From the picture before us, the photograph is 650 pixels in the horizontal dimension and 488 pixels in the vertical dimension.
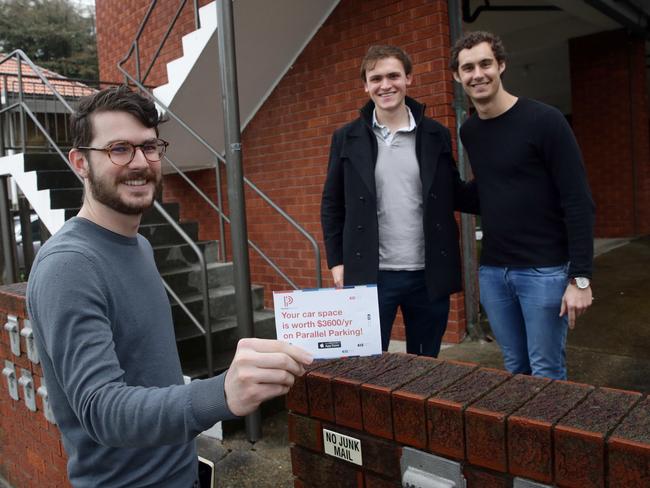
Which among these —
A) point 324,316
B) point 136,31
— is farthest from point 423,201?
point 136,31

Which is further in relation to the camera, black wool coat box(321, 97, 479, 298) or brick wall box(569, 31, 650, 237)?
brick wall box(569, 31, 650, 237)

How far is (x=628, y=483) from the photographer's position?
3.26 ft

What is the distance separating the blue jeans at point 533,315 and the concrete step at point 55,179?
387 cm

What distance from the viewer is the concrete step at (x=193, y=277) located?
4520mm

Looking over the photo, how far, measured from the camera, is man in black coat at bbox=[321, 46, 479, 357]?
2328 mm

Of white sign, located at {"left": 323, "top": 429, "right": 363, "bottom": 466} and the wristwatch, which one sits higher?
the wristwatch

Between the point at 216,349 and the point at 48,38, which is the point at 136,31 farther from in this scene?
the point at 48,38

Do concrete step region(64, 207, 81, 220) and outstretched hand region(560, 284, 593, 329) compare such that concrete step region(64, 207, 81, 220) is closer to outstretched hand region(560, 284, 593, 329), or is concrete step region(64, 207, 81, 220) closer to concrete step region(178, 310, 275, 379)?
concrete step region(178, 310, 275, 379)

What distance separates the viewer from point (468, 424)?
1.17 m

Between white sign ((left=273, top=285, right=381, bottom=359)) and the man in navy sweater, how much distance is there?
109 cm

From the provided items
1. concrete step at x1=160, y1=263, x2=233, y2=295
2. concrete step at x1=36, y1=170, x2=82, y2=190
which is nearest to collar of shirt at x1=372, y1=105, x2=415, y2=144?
concrete step at x1=160, y1=263, x2=233, y2=295

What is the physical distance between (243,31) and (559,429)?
4637mm

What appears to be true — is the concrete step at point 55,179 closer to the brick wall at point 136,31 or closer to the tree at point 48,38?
the brick wall at point 136,31

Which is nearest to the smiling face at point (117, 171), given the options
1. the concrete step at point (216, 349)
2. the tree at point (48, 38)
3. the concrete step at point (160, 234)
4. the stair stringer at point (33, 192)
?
the concrete step at point (216, 349)
